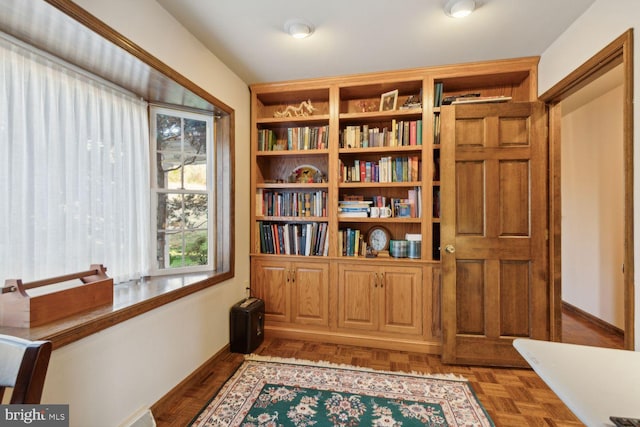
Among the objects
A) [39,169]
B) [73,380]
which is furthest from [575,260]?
[39,169]

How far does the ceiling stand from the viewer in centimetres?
169

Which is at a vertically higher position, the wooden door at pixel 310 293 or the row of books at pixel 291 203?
the row of books at pixel 291 203

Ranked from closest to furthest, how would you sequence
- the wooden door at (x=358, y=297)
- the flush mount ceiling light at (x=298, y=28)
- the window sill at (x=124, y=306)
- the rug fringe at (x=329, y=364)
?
the window sill at (x=124, y=306) < the flush mount ceiling light at (x=298, y=28) < the rug fringe at (x=329, y=364) < the wooden door at (x=358, y=297)

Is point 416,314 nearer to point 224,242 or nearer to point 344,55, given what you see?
point 224,242

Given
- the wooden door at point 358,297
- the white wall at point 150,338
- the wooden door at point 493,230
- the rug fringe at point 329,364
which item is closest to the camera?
the white wall at point 150,338

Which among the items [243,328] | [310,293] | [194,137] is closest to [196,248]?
[243,328]

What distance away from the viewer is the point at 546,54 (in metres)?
2.16

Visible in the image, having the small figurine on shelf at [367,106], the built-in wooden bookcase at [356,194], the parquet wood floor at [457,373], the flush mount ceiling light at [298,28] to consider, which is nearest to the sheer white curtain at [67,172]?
the parquet wood floor at [457,373]

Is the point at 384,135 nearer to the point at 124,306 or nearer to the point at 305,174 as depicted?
the point at 305,174

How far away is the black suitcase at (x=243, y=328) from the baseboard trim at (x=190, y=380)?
0.10 metres

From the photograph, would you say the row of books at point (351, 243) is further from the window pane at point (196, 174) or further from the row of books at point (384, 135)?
the window pane at point (196, 174)

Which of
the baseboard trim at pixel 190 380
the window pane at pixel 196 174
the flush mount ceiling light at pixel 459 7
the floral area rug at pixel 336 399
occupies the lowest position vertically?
the floral area rug at pixel 336 399

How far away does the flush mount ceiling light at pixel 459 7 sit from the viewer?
162 cm

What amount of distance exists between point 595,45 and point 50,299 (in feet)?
A: 10.6
